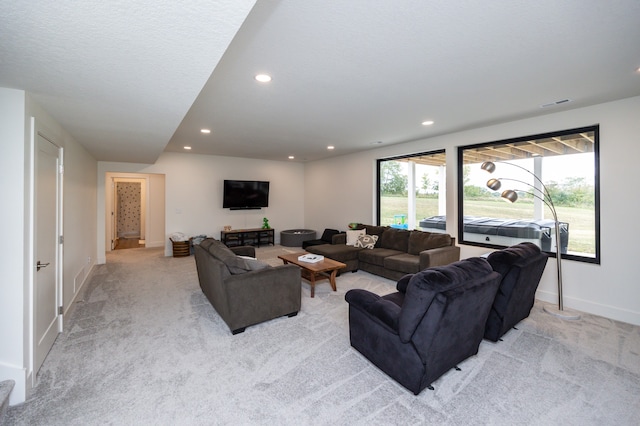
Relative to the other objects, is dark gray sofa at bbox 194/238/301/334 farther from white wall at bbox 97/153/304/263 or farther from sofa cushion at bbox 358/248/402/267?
white wall at bbox 97/153/304/263

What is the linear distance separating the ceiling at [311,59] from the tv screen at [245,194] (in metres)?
3.79

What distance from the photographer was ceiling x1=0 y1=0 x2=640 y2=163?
140cm

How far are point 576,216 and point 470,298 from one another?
3.00m

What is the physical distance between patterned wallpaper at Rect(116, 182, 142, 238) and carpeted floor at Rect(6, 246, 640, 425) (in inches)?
280

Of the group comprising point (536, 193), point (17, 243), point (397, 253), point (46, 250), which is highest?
point (536, 193)

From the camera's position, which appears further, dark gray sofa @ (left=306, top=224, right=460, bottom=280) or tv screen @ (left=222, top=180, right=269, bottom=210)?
tv screen @ (left=222, top=180, right=269, bottom=210)

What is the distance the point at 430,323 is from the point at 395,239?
358 centimetres

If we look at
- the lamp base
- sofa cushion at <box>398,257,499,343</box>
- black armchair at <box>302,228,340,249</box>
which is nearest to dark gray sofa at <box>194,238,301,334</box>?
sofa cushion at <box>398,257,499,343</box>

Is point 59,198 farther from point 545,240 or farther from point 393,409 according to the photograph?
point 545,240

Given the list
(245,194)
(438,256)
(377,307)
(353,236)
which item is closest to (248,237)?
(245,194)

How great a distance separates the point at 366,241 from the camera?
5621 millimetres

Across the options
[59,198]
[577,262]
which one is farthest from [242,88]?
[577,262]

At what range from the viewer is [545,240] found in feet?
13.6

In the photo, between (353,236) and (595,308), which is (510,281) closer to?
(595,308)
